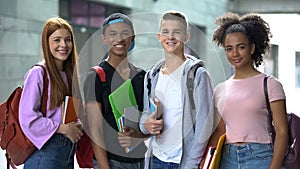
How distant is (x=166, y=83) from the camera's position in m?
2.03

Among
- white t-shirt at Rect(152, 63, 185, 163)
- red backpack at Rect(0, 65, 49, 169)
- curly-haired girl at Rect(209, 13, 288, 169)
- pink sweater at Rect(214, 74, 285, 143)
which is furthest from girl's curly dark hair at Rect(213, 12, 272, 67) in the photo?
red backpack at Rect(0, 65, 49, 169)

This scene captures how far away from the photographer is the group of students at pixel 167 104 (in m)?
1.96

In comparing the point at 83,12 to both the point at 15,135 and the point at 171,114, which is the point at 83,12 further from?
the point at 171,114

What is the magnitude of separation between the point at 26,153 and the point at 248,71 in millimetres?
1028

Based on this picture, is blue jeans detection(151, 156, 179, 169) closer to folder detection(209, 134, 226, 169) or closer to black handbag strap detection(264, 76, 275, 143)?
folder detection(209, 134, 226, 169)

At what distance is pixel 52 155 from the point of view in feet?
6.95

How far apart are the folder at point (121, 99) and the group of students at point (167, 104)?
0.05 m

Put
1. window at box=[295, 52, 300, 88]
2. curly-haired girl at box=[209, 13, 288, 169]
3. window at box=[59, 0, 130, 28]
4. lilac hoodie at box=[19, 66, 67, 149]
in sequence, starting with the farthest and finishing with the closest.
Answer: window at box=[295, 52, 300, 88] → window at box=[59, 0, 130, 28] → lilac hoodie at box=[19, 66, 67, 149] → curly-haired girl at box=[209, 13, 288, 169]

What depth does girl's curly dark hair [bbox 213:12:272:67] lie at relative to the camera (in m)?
2.09

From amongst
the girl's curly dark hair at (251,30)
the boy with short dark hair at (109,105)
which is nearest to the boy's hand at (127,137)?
the boy with short dark hair at (109,105)

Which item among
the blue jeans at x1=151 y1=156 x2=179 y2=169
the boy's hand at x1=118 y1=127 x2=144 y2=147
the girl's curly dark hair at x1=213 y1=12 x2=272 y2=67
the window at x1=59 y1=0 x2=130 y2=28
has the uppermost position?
the window at x1=59 y1=0 x2=130 y2=28

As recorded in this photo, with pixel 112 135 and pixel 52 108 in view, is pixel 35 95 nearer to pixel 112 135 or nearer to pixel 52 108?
pixel 52 108

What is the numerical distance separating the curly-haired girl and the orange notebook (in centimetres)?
61

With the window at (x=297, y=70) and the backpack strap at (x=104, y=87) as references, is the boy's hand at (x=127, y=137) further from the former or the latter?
the window at (x=297, y=70)
